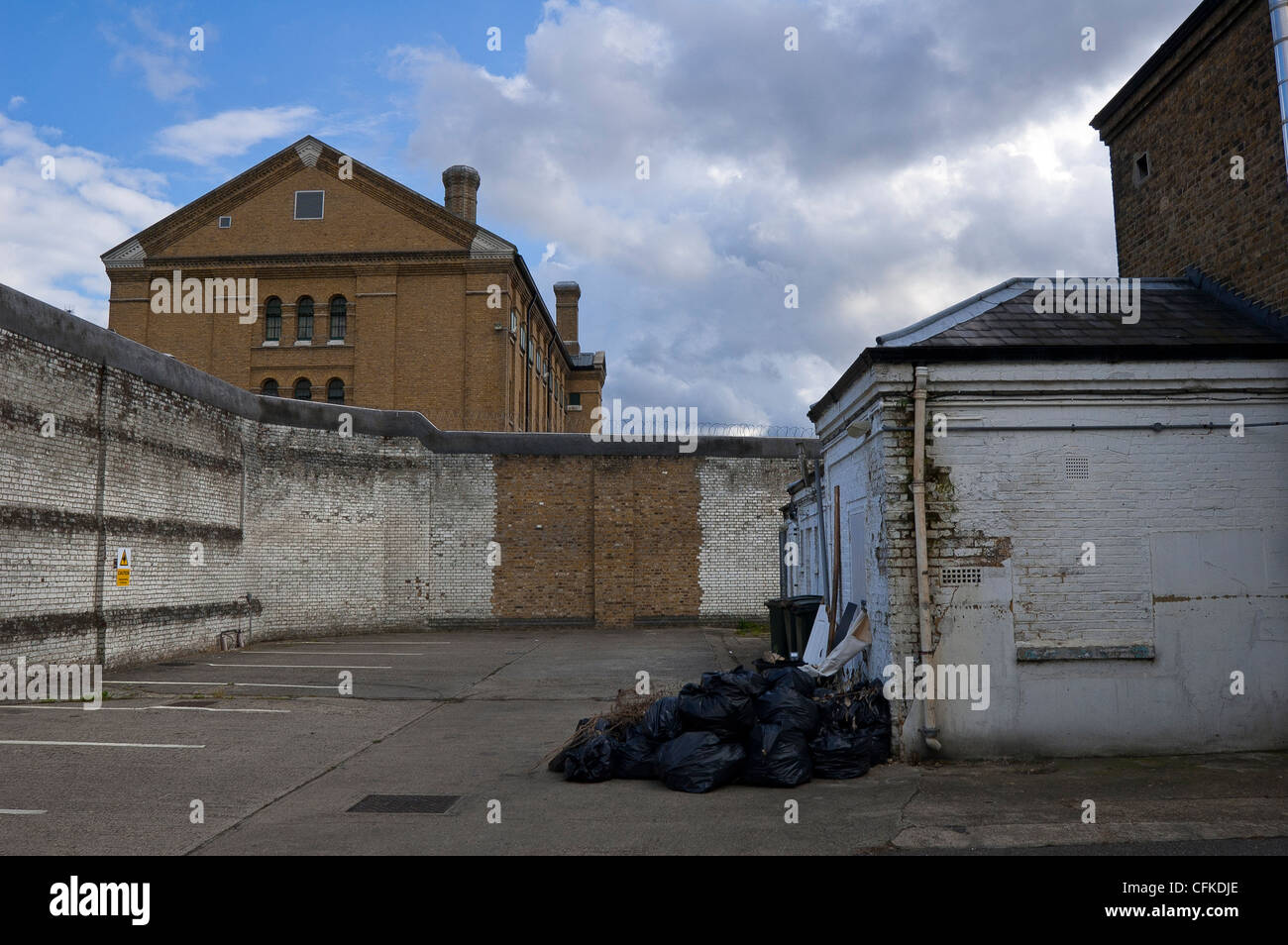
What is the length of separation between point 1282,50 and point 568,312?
4433cm

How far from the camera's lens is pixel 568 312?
169 feet

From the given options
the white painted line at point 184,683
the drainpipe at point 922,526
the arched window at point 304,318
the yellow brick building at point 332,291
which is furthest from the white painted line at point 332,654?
the arched window at point 304,318

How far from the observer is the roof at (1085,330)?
26.0 ft

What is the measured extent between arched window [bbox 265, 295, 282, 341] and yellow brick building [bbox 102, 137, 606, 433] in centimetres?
4

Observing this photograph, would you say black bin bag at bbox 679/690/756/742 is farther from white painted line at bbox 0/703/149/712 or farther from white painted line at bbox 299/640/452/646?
white painted line at bbox 299/640/452/646

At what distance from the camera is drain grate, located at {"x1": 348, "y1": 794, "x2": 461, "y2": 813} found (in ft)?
21.2

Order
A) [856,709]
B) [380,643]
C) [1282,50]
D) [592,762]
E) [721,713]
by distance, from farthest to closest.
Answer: [380,643], [1282,50], [856,709], [592,762], [721,713]

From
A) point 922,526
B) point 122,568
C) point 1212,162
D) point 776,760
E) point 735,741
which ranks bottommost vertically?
point 776,760

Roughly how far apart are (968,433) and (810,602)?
194 inches

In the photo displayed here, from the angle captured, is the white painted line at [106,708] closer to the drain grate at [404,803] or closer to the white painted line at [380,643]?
the drain grate at [404,803]

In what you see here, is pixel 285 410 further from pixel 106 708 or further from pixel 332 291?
pixel 332 291

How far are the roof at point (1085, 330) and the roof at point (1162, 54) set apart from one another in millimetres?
2757

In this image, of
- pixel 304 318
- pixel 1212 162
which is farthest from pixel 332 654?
pixel 304 318

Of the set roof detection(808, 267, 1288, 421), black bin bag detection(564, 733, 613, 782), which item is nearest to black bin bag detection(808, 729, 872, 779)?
black bin bag detection(564, 733, 613, 782)
